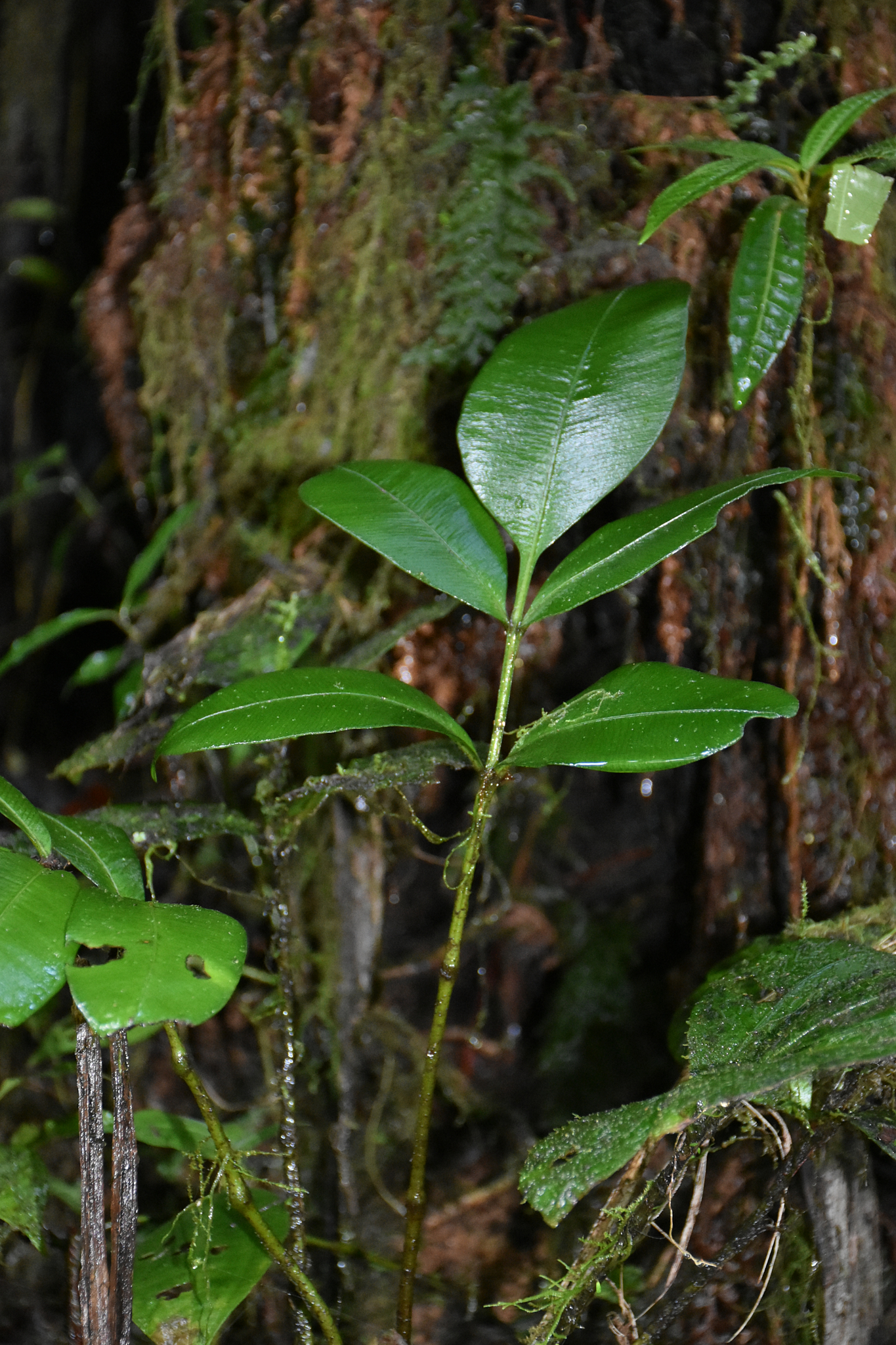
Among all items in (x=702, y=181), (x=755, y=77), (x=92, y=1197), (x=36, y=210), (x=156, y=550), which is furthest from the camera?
(x=36, y=210)

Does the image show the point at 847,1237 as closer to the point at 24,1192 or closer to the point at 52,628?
the point at 24,1192

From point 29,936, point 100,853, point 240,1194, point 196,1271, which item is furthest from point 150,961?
point 196,1271

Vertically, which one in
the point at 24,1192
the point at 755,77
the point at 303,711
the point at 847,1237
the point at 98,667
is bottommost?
the point at 24,1192

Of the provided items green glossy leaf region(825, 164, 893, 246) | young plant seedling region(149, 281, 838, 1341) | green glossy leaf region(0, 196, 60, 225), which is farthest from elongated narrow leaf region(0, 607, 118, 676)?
green glossy leaf region(0, 196, 60, 225)

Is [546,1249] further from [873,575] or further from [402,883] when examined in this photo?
[873,575]

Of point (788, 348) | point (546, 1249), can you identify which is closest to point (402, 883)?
point (546, 1249)
